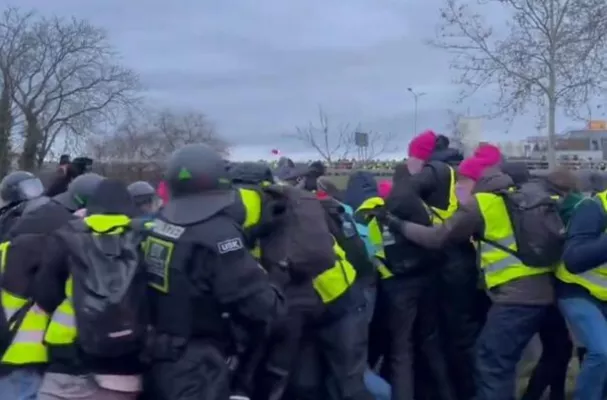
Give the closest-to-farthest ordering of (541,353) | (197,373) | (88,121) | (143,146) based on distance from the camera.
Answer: (197,373)
(541,353)
(88,121)
(143,146)

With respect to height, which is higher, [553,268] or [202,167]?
[202,167]

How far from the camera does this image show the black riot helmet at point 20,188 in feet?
23.1

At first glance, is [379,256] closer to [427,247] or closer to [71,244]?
[427,247]

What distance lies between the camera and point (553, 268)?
787 cm

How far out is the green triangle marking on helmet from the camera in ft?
18.6

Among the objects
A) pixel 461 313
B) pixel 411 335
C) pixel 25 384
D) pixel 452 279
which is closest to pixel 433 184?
pixel 452 279

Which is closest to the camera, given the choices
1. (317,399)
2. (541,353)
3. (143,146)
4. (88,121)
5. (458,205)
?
Answer: (317,399)

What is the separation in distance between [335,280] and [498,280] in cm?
129

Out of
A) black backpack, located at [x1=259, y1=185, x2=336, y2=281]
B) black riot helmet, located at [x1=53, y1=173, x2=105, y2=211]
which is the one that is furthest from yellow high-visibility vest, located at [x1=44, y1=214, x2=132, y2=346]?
black backpack, located at [x1=259, y1=185, x2=336, y2=281]

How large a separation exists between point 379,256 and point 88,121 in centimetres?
5063

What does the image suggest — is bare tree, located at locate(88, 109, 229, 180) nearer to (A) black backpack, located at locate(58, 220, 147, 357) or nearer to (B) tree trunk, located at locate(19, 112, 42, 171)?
(B) tree trunk, located at locate(19, 112, 42, 171)

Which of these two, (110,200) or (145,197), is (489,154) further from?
(110,200)

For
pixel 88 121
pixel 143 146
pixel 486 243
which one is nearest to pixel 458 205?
pixel 486 243

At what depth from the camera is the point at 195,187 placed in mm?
5680
